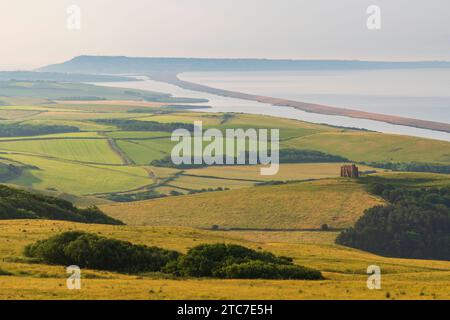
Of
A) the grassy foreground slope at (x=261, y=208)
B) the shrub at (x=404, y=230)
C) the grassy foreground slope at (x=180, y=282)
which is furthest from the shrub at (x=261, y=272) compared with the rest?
the grassy foreground slope at (x=261, y=208)

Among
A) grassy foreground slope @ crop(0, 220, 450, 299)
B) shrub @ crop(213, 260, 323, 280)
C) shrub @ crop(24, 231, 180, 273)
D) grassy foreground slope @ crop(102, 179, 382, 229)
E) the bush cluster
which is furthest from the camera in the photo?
grassy foreground slope @ crop(102, 179, 382, 229)

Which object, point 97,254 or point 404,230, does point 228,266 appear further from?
point 404,230

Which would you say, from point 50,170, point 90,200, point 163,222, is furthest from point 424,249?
point 50,170

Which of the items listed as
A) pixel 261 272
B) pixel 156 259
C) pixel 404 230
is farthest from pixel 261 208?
pixel 261 272

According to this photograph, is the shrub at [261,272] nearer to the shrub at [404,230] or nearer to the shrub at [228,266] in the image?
the shrub at [228,266]

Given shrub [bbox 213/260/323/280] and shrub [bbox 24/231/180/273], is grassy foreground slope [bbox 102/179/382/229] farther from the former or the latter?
shrub [bbox 213/260/323/280]

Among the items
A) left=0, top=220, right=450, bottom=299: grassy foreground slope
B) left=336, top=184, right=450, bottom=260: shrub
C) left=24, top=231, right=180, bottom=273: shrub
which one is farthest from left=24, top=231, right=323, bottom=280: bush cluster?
left=336, top=184, right=450, bottom=260: shrub
